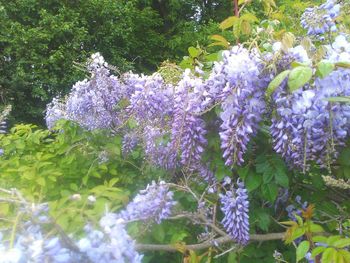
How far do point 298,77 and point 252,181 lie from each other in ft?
1.52

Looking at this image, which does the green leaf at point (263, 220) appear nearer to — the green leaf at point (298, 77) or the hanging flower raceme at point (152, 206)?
the hanging flower raceme at point (152, 206)

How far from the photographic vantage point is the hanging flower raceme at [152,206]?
1.82 meters

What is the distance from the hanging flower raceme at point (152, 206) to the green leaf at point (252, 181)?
29cm

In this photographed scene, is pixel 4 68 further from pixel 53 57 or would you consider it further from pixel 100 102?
pixel 100 102

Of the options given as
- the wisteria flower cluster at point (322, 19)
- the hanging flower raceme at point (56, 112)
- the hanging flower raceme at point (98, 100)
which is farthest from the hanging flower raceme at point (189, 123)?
the hanging flower raceme at point (56, 112)

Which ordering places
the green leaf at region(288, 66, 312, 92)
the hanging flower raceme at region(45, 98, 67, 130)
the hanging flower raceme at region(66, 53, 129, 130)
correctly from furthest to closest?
the hanging flower raceme at region(45, 98, 67, 130) → the hanging flower raceme at region(66, 53, 129, 130) → the green leaf at region(288, 66, 312, 92)

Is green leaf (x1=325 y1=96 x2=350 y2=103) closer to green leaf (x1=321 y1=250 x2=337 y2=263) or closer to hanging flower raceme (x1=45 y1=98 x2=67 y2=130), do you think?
green leaf (x1=321 y1=250 x2=337 y2=263)

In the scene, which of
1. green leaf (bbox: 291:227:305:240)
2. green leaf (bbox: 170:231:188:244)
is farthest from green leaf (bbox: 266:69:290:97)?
green leaf (bbox: 170:231:188:244)

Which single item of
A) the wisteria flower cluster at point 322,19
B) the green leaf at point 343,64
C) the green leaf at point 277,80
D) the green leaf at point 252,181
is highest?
the wisteria flower cluster at point 322,19

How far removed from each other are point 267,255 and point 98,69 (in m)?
1.24

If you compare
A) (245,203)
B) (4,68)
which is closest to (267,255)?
(245,203)

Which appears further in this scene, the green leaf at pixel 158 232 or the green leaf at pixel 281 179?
the green leaf at pixel 158 232

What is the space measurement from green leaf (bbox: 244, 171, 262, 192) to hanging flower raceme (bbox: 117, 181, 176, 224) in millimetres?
294

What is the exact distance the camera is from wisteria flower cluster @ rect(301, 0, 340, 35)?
1829 mm
